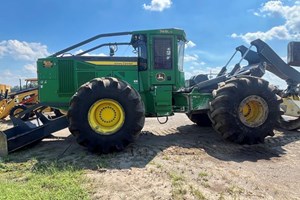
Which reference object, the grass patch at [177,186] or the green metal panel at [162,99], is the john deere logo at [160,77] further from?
the grass patch at [177,186]

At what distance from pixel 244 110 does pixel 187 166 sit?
294 centimetres

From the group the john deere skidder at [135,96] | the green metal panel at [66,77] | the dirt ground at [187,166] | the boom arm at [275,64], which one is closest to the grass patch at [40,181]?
the dirt ground at [187,166]

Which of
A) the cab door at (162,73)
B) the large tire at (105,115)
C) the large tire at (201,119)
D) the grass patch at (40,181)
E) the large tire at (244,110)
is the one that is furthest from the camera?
the large tire at (201,119)

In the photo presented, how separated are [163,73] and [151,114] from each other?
117 centimetres

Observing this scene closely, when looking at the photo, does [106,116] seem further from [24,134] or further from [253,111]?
[253,111]

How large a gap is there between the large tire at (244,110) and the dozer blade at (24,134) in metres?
3.77

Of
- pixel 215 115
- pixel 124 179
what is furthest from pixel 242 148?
pixel 124 179

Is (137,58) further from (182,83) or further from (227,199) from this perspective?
(227,199)

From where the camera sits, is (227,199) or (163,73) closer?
(227,199)

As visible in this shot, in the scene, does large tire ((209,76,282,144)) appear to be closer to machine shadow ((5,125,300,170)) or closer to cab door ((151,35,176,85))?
machine shadow ((5,125,300,170))

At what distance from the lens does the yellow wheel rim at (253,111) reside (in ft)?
24.6

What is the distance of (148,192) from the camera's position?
14.7 feet

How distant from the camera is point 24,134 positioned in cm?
709

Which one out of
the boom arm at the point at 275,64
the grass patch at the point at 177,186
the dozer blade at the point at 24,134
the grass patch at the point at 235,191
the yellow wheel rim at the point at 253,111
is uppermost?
the boom arm at the point at 275,64
